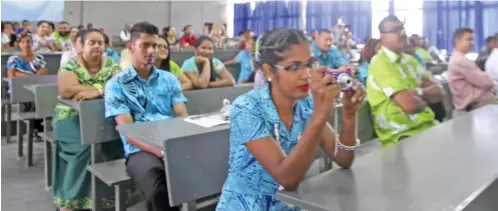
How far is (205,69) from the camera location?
3.85 meters

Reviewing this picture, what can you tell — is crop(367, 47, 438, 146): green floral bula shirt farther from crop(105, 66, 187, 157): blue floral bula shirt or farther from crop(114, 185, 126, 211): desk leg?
crop(114, 185, 126, 211): desk leg

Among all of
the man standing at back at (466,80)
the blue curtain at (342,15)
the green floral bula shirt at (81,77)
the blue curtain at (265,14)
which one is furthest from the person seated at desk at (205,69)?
the blue curtain at (265,14)

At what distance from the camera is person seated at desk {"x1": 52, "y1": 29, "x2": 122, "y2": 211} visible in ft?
8.86

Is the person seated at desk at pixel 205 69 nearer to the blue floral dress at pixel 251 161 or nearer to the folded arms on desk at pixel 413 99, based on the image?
the folded arms on desk at pixel 413 99

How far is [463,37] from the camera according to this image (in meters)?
3.61

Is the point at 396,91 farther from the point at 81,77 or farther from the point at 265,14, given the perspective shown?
the point at 265,14

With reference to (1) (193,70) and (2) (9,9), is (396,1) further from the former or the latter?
(2) (9,9)

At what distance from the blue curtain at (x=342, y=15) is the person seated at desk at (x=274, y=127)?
825 centimetres

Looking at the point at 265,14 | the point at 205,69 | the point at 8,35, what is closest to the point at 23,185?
the point at 205,69

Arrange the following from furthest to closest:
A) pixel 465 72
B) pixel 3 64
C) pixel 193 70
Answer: pixel 3 64 → pixel 193 70 → pixel 465 72

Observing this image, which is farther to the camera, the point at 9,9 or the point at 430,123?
the point at 9,9

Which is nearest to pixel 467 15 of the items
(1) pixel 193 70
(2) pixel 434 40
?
(2) pixel 434 40

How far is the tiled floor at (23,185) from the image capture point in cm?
295

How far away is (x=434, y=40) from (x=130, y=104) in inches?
306
